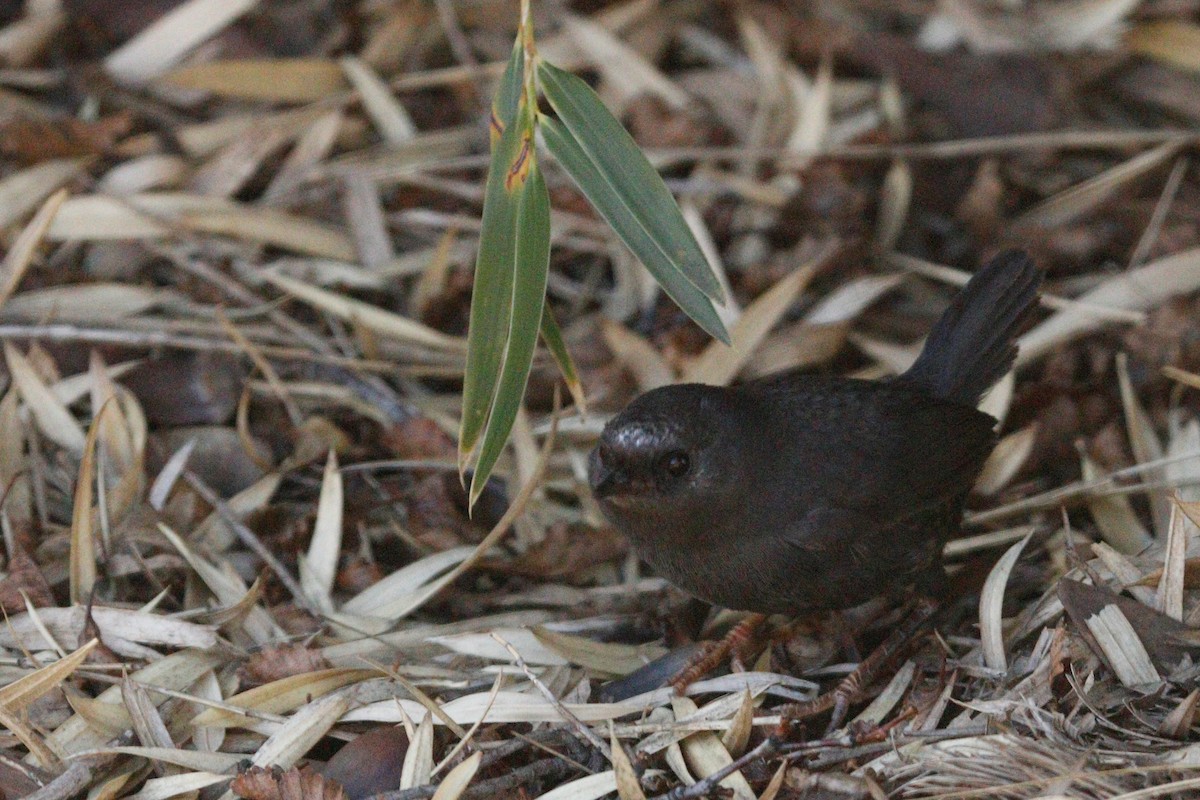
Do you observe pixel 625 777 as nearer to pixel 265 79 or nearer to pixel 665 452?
pixel 665 452

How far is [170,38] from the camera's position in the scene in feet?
17.6

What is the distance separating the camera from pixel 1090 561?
362 cm

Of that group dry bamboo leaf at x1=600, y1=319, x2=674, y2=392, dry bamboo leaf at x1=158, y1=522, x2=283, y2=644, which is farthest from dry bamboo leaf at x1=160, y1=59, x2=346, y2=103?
dry bamboo leaf at x1=158, y1=522, x2=283, y2=644

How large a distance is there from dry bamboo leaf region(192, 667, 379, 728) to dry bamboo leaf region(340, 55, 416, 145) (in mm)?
2499

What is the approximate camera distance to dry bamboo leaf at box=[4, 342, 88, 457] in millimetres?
4199

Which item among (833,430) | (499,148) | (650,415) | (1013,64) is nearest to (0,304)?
(499,148)

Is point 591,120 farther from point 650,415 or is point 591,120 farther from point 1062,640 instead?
point 1062,640

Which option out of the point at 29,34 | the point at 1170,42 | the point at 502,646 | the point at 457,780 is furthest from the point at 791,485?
the point at 29,34

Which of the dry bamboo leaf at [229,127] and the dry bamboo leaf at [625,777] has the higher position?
the dry bamboo leaf at [229,127]

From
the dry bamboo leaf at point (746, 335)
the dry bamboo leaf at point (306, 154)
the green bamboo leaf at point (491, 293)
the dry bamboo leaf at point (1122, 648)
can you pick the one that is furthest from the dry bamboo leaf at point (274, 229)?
the dry bamboo leaf at point (1122, 648)

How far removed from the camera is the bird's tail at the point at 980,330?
13.4ft

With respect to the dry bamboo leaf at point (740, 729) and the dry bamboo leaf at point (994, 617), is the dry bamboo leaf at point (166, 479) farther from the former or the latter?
the dry bamboo leaf at point (994, 617)

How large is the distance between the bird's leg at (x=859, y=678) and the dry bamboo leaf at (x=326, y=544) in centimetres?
137

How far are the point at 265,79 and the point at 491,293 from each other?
243 centimetres
